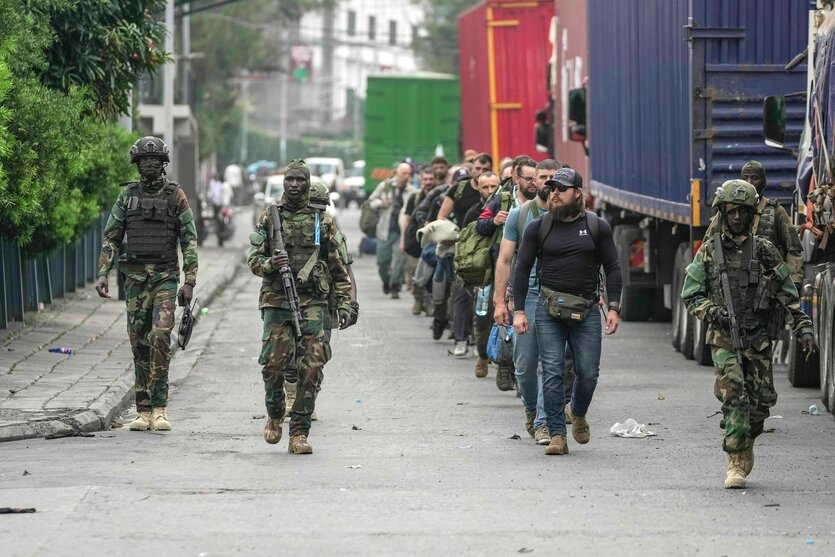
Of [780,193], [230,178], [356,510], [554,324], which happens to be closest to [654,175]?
[780,193]

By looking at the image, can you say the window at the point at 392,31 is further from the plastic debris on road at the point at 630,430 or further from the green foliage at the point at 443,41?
the plastic debris on road at the point at 630,430

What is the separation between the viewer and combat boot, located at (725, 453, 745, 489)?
9578 mm

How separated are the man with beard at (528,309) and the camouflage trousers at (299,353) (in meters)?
1.18

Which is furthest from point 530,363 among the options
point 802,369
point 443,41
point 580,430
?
point 443,41

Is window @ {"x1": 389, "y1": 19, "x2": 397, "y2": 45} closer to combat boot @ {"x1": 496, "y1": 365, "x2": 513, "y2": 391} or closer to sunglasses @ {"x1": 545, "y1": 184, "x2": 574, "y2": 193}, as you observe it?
combat boot @ {"x1": 496, "y1": 365, "x2": 513, "y2": 391}

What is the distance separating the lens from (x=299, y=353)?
10953 millimetres

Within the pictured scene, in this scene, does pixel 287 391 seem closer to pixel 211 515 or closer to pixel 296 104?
pixel 211 515

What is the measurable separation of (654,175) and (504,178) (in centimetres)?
374

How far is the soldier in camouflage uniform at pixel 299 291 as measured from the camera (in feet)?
35.7

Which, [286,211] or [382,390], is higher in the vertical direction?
[286,211]

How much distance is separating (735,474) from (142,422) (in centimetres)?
418

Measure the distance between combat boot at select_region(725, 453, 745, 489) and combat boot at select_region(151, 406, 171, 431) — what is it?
3.96 meters

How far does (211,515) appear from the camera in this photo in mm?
8633

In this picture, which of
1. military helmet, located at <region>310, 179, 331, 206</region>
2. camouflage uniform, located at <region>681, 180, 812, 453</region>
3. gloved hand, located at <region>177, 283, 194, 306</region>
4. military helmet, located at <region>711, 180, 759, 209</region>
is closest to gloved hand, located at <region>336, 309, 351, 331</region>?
military helmet, located at <region>310, 179, 331, 206</region>
